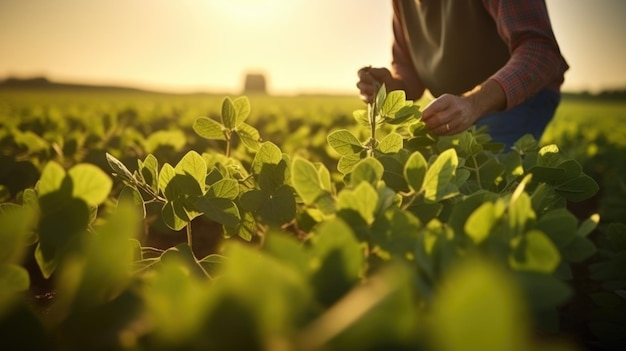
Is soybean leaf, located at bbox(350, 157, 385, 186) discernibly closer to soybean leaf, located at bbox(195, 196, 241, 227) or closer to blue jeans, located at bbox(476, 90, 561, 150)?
soybean leaf, located at bbox(195, 196, 241, 227)

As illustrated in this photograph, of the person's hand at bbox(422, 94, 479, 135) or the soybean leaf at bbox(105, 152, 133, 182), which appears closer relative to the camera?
the soybean leaf at bbox(105, 152, 133, 182)

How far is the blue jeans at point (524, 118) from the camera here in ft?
12.8

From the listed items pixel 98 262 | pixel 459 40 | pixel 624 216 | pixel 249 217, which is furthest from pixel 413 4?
pixel 98 262

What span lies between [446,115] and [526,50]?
45.9 inches

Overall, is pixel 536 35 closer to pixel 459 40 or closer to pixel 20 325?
pixel 459 40

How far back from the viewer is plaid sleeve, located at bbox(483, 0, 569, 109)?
8.48 ft

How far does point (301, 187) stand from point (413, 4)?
3.69 metres

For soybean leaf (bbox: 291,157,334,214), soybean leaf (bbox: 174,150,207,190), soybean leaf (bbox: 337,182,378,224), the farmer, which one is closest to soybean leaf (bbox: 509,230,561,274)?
soybean leaf (bbox: 337,182,378,224)

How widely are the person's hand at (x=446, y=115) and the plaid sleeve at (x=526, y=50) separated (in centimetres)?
66

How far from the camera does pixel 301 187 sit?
3.13ft

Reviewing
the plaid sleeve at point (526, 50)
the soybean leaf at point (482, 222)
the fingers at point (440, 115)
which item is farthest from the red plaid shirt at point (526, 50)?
the soybean leaf at point (482, 222)

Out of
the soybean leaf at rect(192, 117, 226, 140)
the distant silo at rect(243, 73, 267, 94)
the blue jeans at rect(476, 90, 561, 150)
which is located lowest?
the distant silo at rect(243, 73, 267, 94)

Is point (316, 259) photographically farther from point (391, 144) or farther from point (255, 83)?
point (255, 83)

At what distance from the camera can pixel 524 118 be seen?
3.91 meters
